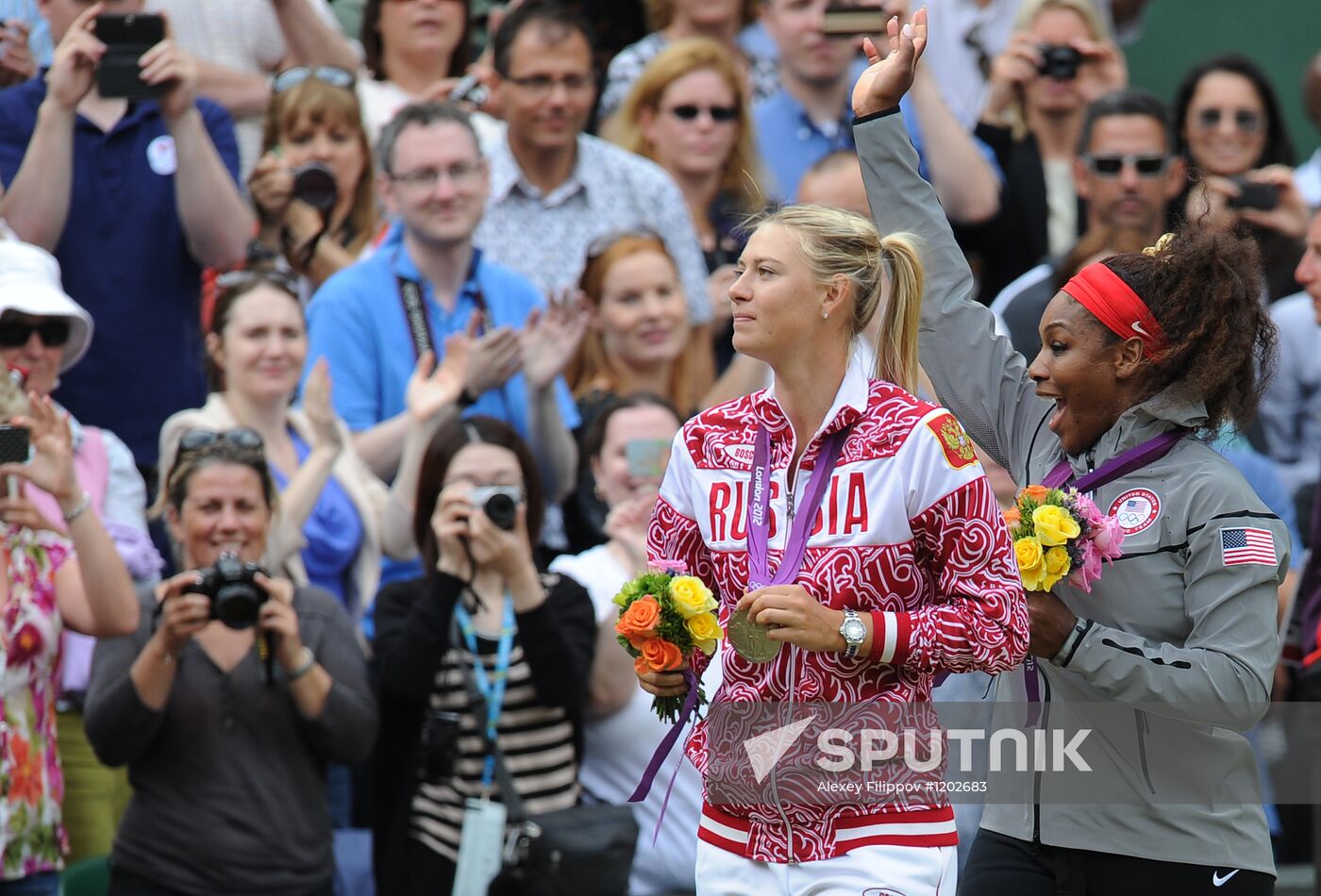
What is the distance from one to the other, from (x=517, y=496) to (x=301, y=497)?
80 cm

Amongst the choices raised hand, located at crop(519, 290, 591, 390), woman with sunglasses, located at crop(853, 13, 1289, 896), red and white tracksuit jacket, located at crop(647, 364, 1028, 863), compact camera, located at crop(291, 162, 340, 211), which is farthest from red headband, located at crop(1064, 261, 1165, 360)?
compact camera, located at crop(291, 162, 340, 211)

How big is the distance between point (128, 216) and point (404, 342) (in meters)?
1.09

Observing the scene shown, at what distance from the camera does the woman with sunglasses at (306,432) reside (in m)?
6.69

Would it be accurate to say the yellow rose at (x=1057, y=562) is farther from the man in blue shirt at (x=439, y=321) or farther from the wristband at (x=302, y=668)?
the man in blue shirt at (x=439, y=321)

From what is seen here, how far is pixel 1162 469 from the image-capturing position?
14.2ft

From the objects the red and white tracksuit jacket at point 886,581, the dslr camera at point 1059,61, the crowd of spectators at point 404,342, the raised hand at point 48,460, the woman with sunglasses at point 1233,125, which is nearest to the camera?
the red and white tracksuit jacket at point 886,581

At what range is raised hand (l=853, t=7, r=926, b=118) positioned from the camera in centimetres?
447

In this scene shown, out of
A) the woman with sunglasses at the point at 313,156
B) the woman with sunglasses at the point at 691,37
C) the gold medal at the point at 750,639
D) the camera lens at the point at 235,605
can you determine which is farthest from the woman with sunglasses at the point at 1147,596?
the woman with sunglasses at the point at 691,37

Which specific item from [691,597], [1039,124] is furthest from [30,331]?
[1039,124]

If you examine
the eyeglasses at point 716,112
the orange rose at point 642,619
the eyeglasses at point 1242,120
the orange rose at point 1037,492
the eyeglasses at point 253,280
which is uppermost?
the eyeglasses at point 716,112

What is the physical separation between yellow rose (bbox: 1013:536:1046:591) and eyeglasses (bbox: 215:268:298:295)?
356cm

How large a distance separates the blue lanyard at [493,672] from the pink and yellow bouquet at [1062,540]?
7.89 feet

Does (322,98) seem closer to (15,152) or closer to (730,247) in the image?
(15,152)

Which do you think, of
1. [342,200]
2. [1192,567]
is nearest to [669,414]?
[342,200]
